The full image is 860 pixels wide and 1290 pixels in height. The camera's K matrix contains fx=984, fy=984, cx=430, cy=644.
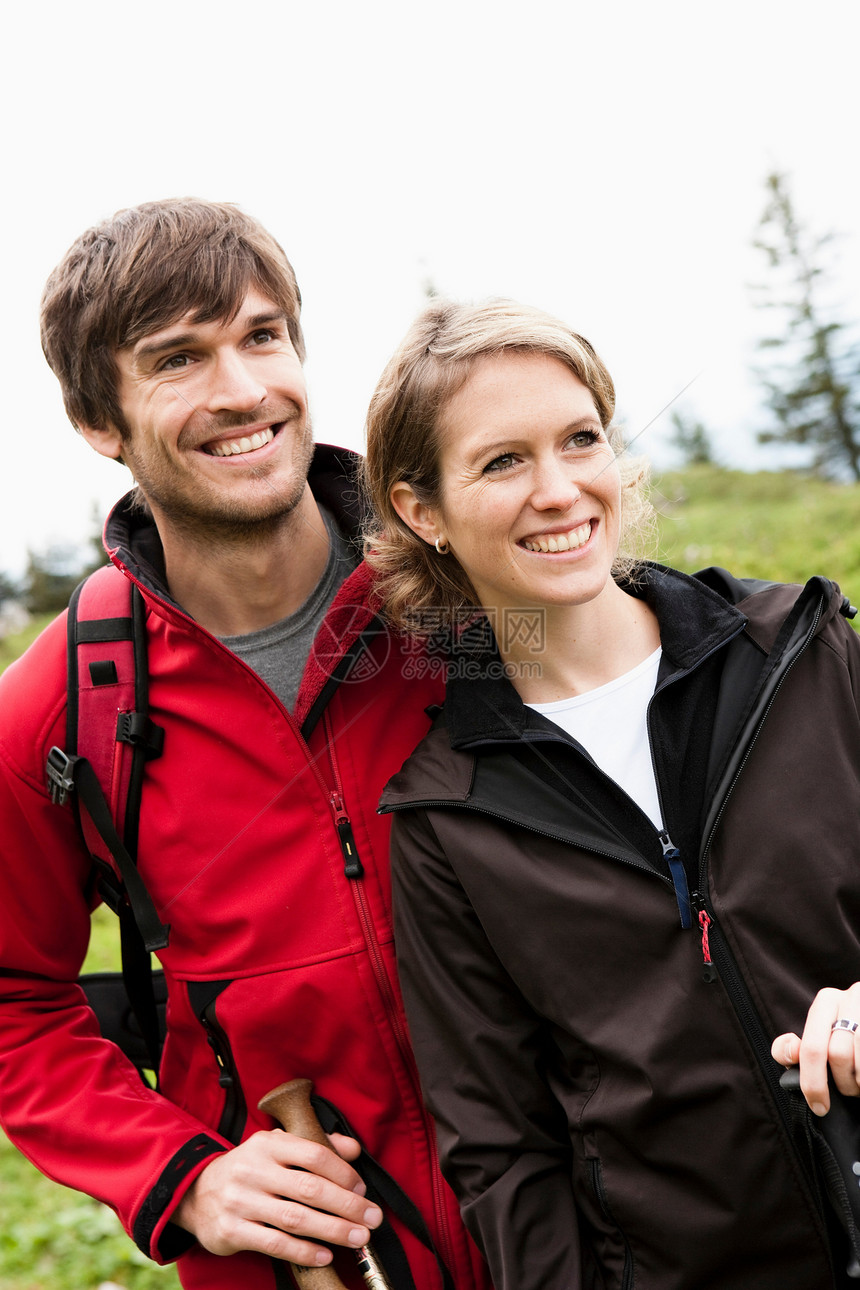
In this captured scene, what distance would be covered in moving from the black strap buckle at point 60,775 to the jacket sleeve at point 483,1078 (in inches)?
35.3

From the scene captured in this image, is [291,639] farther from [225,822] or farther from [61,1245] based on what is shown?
[61,1245]

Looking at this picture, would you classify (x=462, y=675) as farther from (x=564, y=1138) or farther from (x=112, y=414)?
(x=112, y=414)

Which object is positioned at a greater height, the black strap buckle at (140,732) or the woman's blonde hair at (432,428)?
the woman's blonde hair at (432,428)

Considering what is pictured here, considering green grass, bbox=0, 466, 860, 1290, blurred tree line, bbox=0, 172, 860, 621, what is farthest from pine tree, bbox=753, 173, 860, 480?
green grass, bbox=0, 466, 860, 1290

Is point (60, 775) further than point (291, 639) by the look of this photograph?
No

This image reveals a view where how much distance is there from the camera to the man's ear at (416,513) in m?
2.68

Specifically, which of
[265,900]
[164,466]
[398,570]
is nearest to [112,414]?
[164,466]

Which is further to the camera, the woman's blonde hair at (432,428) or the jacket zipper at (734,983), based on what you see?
A: the woman's blonde hair at (432,428)

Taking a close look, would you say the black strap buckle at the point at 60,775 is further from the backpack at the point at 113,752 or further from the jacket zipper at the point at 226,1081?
the jacket zipper at the point at 226,1081

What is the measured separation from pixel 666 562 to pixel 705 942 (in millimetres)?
1992

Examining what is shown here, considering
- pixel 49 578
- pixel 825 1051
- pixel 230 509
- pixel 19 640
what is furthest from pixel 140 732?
pixel 49 578

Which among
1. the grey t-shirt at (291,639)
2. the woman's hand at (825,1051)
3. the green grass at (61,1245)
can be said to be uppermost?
the grey t-shirt at (291,639)

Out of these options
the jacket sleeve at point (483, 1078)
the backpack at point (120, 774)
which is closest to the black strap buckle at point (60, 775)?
the backpack at point (120, 774)

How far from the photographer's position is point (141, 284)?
2.88 m
